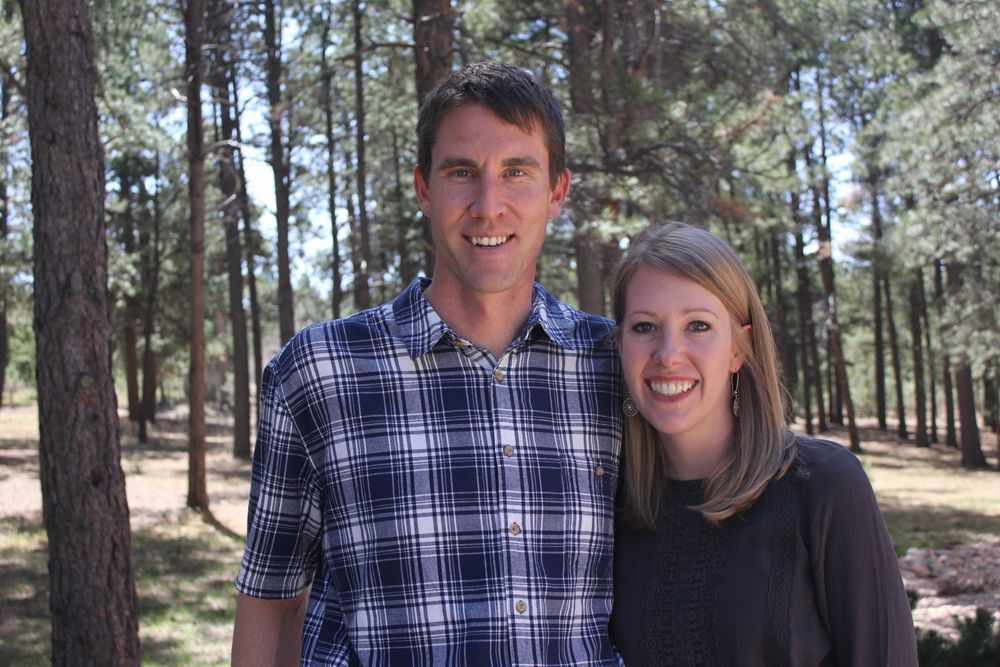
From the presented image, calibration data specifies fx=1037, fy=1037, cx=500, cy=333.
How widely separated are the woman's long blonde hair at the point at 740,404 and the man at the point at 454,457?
0.28 ft

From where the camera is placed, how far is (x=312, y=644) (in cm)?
240

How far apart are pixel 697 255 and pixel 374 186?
74.6 ft

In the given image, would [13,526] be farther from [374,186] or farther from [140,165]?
[140,165]

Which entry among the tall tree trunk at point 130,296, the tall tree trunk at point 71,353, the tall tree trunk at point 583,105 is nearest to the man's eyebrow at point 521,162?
the tall tree trunk at point 71,353

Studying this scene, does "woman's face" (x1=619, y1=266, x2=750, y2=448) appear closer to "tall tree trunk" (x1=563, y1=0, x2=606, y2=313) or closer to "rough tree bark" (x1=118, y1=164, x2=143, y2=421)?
"tall tree trunk" (x1=563, y1=0, x2=606, y2=313)

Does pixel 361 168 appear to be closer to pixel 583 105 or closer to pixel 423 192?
pixel 583 105

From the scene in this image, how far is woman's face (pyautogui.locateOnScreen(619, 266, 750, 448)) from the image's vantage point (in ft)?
8.13

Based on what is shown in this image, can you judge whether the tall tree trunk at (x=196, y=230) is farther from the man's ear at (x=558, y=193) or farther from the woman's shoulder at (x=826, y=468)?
the woman's shoulder at (x=826, y=468)

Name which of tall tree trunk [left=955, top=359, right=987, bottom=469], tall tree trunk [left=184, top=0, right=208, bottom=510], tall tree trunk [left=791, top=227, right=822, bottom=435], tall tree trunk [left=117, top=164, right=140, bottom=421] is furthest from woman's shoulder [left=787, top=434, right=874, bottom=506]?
tall tree trunk [left=791, top=227, right=822, bottom=435]

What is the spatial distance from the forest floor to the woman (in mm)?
4491

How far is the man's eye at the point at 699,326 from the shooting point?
2516mm

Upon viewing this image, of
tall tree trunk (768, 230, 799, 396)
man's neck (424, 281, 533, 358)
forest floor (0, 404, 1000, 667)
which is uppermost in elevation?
tall tree trunk (768, 230, 799, 396)

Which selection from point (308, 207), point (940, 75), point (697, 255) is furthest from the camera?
point (308, 207)

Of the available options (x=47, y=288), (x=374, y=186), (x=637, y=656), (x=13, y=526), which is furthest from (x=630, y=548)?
(x=374, y=186)
